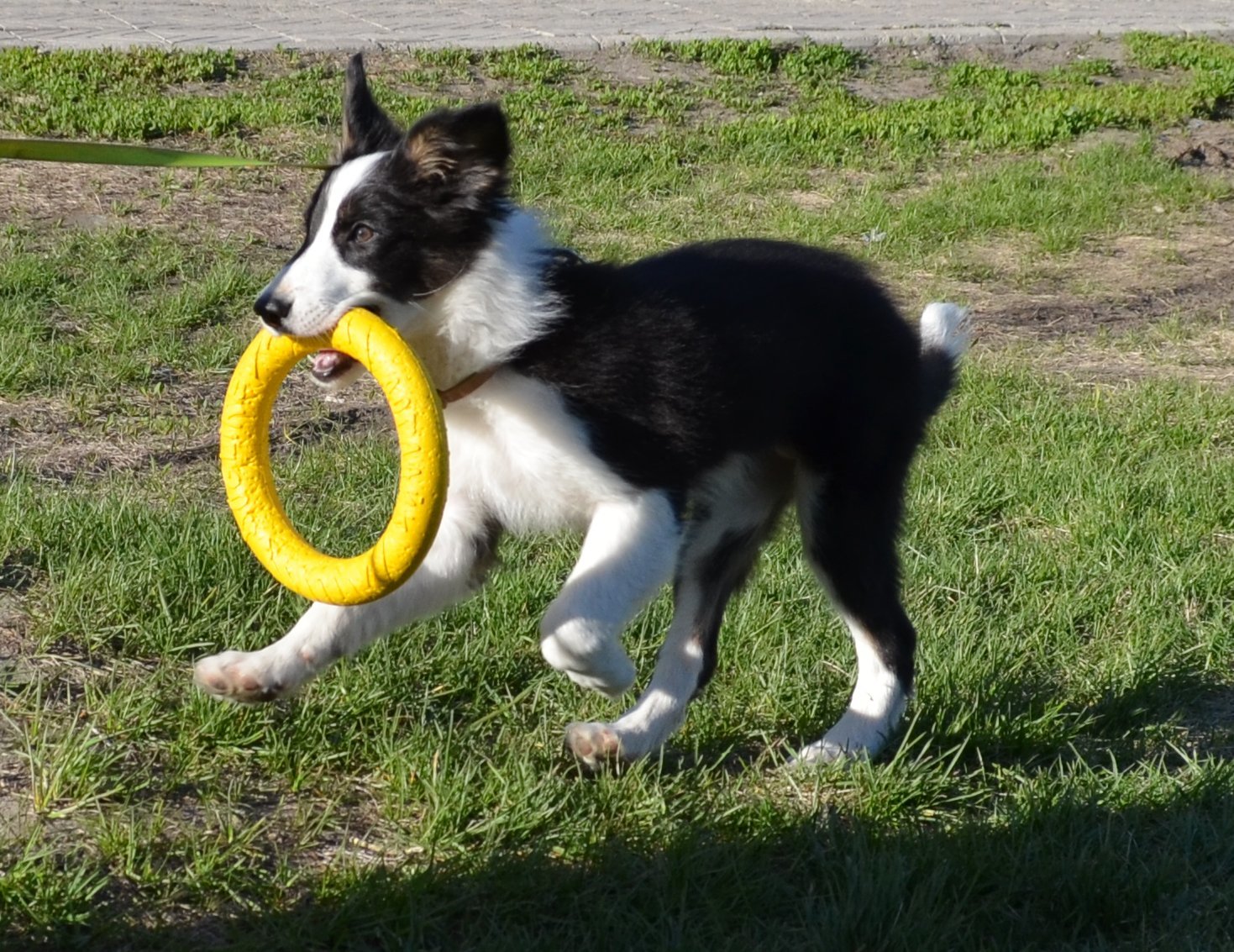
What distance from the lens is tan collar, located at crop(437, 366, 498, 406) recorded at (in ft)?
11.9

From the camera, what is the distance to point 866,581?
4.09 metres

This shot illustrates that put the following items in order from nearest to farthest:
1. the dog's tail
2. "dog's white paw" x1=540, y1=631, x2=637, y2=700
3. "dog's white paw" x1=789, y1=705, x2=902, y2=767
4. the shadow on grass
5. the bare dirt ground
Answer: the shadow on grass < "dog's white paw" x1=540, y1=631, x2=637, y2=700 < "dog's white paw" x1=789, y1=705, x2=902, y2=767 < the dog's tail < the bare dirt ground

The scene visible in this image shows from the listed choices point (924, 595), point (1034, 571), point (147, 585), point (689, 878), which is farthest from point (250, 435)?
point (1034, 571)

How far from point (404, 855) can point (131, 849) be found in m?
0.55

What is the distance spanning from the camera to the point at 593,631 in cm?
342

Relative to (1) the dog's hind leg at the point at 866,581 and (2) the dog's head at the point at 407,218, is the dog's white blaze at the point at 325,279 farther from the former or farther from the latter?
(1) the dog's hind leg at the point at 866,581

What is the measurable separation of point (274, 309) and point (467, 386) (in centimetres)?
48

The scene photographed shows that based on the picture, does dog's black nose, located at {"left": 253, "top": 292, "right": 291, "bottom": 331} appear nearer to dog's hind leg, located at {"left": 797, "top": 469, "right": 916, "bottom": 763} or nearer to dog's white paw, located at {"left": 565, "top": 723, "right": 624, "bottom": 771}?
dog's white paw, located at {"left": 565, "top": 723, "right": 624, "bottom": 771}

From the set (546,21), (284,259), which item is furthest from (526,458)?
(546,21)

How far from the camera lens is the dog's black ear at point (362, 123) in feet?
13.1

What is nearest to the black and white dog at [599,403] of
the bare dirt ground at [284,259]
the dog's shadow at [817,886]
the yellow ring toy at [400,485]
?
the yellow ring toy at [400,485]

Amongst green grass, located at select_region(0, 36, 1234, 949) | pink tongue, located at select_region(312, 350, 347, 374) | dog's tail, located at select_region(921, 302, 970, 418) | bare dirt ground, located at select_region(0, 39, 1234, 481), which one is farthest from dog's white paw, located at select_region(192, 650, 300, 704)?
bare dirt ground, located at select_region(0, 39, 1234, 481)

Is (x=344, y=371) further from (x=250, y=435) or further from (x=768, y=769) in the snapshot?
(x=768, y=769)

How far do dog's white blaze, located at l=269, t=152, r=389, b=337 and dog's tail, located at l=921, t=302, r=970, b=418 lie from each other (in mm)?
1603
